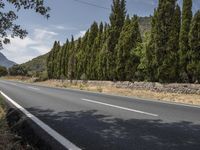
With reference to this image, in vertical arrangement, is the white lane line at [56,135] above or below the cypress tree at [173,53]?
below

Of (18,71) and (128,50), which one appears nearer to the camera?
(128,50)

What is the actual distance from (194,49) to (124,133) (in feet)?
50.7

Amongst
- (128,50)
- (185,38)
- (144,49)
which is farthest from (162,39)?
(128,50)

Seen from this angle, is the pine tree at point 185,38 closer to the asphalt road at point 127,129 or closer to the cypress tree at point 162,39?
the cypress tree at point 162,39

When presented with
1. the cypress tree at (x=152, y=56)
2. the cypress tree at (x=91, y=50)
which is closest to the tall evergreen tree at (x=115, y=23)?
the cypress tree at (x=91, y=50)

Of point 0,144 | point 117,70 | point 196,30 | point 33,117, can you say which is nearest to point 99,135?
point 0,144

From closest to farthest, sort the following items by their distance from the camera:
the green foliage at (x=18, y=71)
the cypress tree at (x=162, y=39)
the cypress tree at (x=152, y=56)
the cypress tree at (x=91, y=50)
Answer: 1. the cypress tree at (x=162, y=39)
2. the cypress tree at (x=152, y=56)
3. the cypress tree at (x=91, y=50)
4. the green foliage at (x=18, y=71)

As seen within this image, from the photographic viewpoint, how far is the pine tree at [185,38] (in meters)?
22.6

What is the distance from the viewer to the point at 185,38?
76.1ft

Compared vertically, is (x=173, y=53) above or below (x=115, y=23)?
below

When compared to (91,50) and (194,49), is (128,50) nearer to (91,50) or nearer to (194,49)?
(194,49)

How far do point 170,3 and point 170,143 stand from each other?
64.1 ft

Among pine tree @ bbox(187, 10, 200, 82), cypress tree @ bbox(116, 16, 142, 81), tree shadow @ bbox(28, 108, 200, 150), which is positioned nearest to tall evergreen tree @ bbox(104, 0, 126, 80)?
cypress tree @ bbox(116, 16, 142, 81)

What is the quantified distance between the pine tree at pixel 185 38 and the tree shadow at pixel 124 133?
13.4 metres
